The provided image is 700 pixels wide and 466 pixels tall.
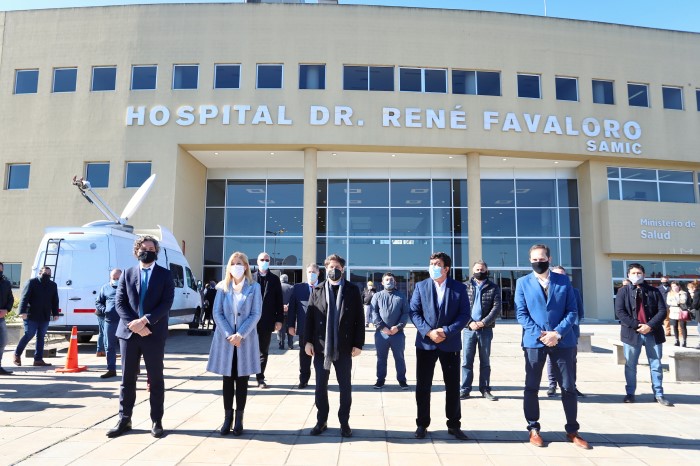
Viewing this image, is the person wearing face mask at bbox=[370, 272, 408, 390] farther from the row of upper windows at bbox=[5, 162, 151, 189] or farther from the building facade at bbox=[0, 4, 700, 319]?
the row of upper windows at bbox=[5, 162, 151, 189]

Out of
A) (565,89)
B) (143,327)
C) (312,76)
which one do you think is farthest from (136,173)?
(565,89)

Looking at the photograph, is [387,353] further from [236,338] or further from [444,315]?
[236,338]

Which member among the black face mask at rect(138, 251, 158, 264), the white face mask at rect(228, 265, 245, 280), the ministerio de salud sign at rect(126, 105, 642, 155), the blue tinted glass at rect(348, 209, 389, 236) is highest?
the ministerio de salud sign at rect(126, 105, 642, 155)

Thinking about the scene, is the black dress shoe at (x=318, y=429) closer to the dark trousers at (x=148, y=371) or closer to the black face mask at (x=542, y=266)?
the dark trousers at (x=148, y=371)

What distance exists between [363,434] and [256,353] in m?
1.37

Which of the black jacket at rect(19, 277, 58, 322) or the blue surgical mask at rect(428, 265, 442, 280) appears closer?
the blue surgical mask at rect(428, 265, 442, 280)

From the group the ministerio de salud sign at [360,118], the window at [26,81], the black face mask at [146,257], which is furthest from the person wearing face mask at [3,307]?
the window at [26,81]

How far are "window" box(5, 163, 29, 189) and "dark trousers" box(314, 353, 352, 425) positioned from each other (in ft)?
70.5

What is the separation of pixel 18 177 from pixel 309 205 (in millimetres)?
12959

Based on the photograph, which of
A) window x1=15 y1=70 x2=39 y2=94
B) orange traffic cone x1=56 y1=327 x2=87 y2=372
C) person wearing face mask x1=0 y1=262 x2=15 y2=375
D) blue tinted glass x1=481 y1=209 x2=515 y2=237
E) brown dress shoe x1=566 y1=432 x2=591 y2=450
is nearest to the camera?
brown dress shoe x1=566 y1=432 x2=591 y2=450

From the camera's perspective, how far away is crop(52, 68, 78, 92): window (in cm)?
2130

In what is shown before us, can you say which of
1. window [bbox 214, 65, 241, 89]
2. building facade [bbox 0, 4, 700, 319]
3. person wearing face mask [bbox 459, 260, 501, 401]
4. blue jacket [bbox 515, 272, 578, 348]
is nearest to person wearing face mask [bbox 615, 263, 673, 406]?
person wearing face mask [bbox 459, 260, 501, 401]

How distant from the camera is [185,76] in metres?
21.1

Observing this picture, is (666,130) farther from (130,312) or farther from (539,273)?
(130,312)
